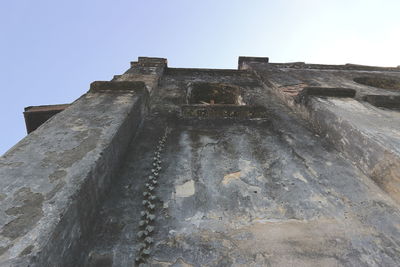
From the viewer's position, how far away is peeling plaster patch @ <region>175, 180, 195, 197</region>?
82.1 inches

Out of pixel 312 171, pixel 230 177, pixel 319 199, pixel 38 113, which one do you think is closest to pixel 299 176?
pixel 312 171

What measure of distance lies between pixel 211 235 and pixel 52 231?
986 mm

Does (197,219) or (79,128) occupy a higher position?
(79,128)

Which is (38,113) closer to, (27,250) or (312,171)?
(27,250)

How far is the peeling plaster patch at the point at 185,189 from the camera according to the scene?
6.84 feet

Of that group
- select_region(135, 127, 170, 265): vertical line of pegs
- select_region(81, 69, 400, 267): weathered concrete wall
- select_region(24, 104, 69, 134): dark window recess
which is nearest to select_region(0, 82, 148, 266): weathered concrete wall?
select_region(81, 69, 400, 267): weathered concrete wall

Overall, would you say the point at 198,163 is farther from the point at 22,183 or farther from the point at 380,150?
the point at 380,150

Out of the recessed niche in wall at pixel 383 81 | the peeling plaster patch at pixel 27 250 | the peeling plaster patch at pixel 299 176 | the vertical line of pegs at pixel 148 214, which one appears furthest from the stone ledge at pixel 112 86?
the recessed niche in wall at pixel 383 81

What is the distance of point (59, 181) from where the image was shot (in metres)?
1.63

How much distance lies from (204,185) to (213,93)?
3.23 metres

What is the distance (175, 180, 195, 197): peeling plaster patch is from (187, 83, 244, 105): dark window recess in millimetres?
2850

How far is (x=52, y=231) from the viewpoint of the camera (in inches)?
50.8

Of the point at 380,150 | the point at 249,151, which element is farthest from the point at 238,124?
the point at 380,150

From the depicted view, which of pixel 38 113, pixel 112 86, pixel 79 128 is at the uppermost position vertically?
pixel 112 86
